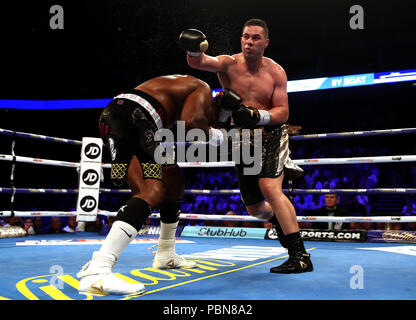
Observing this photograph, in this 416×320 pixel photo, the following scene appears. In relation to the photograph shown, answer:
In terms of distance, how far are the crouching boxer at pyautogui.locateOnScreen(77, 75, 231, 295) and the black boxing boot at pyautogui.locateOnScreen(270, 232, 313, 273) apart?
0.52m

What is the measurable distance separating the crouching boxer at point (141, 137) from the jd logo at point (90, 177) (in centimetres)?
205

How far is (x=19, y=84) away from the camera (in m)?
10.5

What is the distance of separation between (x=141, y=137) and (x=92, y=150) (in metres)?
2.26

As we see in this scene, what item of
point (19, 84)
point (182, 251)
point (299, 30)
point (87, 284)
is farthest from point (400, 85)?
point (19, 84)

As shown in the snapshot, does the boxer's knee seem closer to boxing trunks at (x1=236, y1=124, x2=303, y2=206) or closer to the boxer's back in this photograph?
boxing trunks at (x1=236, y1=124, x2=303, y2=206)

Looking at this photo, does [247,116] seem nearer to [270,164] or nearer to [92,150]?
[270,164]

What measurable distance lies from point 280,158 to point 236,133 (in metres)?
0.26

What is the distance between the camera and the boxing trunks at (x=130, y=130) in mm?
1500

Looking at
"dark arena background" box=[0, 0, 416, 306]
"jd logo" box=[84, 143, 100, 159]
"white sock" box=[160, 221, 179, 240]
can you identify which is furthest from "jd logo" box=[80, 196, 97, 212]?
"dark arena background" box=[0, 0, 416, 306]

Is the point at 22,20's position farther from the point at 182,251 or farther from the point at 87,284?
the point at 87,284

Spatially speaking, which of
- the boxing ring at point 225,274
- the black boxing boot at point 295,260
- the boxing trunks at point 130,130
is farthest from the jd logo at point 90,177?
Result: the black boxing boot at point 295,260

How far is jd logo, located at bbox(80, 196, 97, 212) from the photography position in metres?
3.56

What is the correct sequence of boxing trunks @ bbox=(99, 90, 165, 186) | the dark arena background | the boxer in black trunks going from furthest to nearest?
1. the dark arena background
2. the boxer in black trunks
3. boxing trunks @ bbox=(99, 90, 165, 186)

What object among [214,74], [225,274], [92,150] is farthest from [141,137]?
[214,74]
